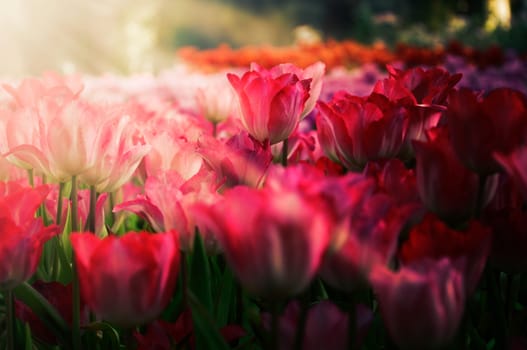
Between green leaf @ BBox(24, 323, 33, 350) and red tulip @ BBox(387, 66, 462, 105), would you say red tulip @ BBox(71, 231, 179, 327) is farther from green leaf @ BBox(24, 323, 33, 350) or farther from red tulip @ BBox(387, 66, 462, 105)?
red tulip @ BBox(387, 66, 462, 105)

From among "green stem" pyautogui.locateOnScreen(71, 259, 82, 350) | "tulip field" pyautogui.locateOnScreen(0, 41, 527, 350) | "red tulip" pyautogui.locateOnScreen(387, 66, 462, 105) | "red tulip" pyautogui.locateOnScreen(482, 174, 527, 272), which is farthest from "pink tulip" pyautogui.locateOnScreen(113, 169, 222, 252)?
"red tulip" pyautogui.locateOnScreen(387, 66, 462, 105)

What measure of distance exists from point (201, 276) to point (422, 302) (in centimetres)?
35

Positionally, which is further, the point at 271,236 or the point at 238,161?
the point at 238,161

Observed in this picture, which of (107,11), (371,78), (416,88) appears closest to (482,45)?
(107,11)

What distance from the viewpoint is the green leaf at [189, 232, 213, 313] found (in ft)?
2.71

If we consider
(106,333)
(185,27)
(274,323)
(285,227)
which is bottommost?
(106,333)

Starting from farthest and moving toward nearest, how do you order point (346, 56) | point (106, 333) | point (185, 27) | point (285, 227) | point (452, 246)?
point (185, 27), point (346, 56), point (106, 333), point (452, 246), point (285, 227)

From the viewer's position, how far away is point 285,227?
0.56 meters

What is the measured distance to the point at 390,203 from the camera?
0.66 metres

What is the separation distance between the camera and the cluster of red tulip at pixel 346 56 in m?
6.08

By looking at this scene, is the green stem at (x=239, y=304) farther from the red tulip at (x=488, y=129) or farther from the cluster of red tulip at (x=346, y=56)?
the cluster of red tulip at (x=346, y=56)

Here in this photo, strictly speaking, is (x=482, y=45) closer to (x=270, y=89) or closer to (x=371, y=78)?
(x=371, y=78)

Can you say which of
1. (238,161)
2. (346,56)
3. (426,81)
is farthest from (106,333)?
(346,56)

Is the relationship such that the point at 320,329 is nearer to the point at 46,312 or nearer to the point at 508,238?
the point at 508,238
